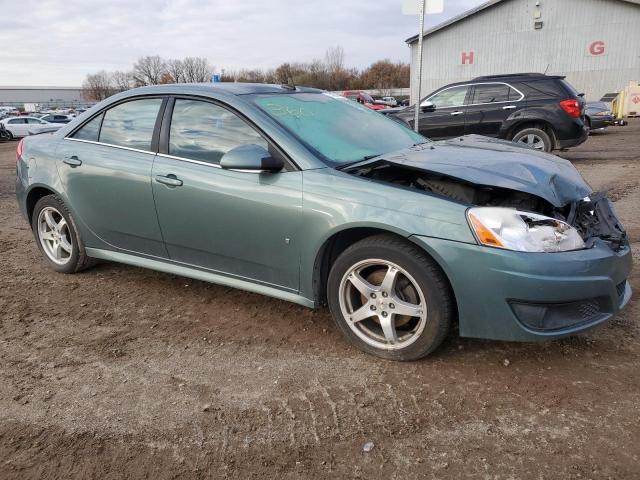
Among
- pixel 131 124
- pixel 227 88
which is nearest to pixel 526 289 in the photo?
pixel 227 88

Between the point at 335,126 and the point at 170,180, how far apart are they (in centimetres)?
118

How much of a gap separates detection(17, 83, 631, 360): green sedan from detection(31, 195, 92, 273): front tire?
0.07 meters

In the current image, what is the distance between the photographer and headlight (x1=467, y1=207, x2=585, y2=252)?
2.60 metres

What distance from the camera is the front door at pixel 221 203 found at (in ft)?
10.3

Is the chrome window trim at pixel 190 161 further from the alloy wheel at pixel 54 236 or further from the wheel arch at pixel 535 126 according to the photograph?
the wheel arch at pixel 535 126

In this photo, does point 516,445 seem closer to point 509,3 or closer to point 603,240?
point 603,240

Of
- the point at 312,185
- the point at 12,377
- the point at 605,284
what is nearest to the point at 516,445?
the point at 605,284

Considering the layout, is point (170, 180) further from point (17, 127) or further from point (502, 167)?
point (17, 127)

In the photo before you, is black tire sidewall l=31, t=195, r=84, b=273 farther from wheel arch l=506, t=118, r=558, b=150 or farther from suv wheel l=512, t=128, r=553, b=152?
wheel arch l=506, t=118, r=558, b=150

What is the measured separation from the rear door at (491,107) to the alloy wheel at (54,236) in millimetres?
8024

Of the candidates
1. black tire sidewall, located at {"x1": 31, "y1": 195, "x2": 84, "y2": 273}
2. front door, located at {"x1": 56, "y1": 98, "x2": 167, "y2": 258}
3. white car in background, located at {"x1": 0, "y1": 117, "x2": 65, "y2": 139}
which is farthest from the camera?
white car in background, located at {"x1": 0, "y1": 117, "x2": 65, "y2": 139}

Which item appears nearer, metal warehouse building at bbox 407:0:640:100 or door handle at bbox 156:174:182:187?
door handle at bbox 156:174:182:187

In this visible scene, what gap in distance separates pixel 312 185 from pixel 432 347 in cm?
112

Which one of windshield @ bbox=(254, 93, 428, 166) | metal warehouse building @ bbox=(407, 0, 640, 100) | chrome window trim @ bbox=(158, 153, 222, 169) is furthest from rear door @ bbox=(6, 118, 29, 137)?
windshield @ bbox=(254, 93, 428, 166)
